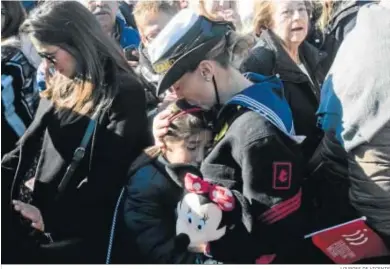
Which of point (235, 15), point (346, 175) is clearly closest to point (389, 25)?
point (346, 175)

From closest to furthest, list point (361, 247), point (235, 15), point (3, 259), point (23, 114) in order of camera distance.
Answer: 1. point (361, 247)
2. point (3, 259)
3. point (23, 114)
4. point (235, 15)

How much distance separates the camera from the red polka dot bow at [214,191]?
197 centimetres

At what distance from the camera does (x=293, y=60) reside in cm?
280

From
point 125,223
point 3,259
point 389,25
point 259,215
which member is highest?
point 389,25

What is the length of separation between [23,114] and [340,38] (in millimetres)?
1635

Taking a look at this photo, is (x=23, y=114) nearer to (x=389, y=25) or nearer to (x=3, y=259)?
(x=3, y=259)

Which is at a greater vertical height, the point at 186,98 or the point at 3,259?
the point at 186,98

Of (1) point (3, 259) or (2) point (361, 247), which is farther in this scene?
(1) point (3, 259)

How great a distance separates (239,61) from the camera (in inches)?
90.8

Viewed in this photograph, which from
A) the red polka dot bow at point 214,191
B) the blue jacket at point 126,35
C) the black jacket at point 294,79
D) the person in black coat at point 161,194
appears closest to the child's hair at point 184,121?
the person in black coat at point 161,194

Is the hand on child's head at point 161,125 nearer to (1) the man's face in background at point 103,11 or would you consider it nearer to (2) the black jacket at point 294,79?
(2) the black jacket at point 294,79

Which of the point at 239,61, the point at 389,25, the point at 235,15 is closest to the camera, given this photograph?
the point at 389,25

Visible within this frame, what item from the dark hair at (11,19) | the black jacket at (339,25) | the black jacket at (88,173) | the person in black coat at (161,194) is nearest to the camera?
the person in black coat at (161,194)

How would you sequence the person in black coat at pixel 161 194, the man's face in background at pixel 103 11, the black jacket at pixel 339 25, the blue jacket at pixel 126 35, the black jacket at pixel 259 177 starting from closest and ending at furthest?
the black jacket at pixel 259 177 → the person in black coat at pixel 161 194 → the black jacket at pixel 339 25 → the man's face in background at pixel 103 11 → the blue jacket at pixel 126 35
